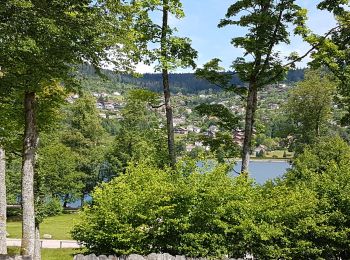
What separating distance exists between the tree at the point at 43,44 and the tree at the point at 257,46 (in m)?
5.02

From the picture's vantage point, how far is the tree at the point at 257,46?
16.9 metres

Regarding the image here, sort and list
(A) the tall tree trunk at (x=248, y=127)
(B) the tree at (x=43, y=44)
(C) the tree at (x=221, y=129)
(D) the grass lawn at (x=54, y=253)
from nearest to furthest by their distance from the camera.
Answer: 1. (B) the tree at (x=43, y=44)
2. (A) the tall tree trunk at (x=248, y=127)
3. (C) the tree at (x=221, y=129)
4. (D) the grass lawn at (x=54, y=253)

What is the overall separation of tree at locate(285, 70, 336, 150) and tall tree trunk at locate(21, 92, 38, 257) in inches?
1306

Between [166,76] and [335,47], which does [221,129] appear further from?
[335,47]

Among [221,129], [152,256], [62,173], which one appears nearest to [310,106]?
[221,129]

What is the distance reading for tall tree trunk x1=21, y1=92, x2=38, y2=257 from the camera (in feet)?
44.3

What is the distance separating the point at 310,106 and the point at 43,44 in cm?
3666

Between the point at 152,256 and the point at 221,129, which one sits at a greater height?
the point at 221,129

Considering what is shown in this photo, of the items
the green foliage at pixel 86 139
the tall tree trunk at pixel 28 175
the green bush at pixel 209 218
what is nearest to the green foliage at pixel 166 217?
the green bush at pixel 209 218

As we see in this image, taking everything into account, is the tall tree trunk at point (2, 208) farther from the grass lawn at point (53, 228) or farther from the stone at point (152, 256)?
the grass lawn at point (53, 228)

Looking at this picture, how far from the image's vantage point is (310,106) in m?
44.3

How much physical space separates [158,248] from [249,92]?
25.7 feet

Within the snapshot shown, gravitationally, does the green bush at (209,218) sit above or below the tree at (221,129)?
below

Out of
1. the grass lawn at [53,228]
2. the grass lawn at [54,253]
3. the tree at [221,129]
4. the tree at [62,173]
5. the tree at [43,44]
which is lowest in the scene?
the grass lawn at [53,228]
